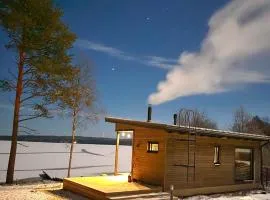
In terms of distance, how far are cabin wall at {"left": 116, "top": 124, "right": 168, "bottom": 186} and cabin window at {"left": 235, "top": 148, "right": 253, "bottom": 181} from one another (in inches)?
256

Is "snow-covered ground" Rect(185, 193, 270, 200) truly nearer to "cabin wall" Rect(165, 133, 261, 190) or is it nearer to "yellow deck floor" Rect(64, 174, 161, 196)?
"cabin wall" Rect(165, 133, 261, 190)

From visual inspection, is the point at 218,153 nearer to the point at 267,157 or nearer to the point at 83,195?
the point at 83,195

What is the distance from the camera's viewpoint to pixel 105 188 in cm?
1377

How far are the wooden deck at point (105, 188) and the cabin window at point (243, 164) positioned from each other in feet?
23.4

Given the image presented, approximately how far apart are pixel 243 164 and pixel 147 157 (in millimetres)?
7496

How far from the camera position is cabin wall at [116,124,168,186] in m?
15.1

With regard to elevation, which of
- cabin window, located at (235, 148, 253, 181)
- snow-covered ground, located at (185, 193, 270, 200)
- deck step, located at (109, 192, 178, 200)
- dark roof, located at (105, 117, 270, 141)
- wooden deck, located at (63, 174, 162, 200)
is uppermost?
dark roof, located at (105, 117, 270, 141)

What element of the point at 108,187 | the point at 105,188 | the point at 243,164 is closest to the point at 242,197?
the point at 243,164

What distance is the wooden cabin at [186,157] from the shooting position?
1515 cm

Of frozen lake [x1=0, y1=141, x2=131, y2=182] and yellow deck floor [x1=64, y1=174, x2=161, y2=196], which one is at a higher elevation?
yellow deck floor [x1=64, y1=174, x2=161, y2=196]

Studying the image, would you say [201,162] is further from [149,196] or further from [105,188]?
[105,188]

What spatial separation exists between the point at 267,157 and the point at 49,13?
28.5 meters

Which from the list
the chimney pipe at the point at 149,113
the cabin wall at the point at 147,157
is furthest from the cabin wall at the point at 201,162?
the chimney pipe at the point at 149,113

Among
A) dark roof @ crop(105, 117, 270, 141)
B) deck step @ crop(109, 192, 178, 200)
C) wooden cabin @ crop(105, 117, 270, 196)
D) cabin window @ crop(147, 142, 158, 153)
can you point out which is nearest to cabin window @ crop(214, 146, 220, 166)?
wooden cabin @ crop(105, 117, 270, 196)
